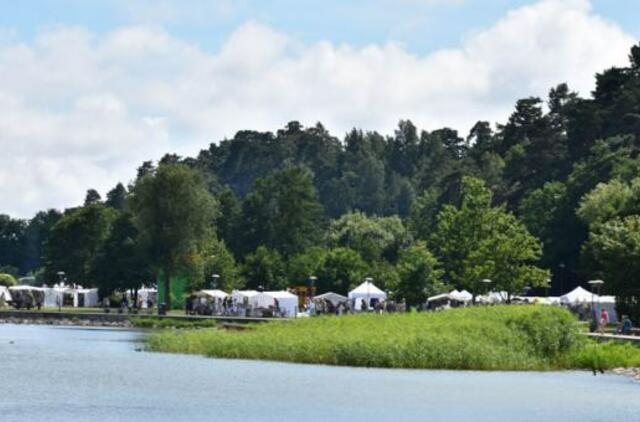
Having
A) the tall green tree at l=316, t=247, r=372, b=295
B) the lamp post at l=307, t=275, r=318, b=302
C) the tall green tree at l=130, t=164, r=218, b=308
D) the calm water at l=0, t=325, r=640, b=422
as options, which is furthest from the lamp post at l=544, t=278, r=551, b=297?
the calm water at l=0, t=325, r=640, b=422

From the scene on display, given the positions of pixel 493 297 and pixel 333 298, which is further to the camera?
pixel 333 298

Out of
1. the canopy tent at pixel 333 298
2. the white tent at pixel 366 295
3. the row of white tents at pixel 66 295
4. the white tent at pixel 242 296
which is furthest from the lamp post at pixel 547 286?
the row of white tents at pixel 66 295

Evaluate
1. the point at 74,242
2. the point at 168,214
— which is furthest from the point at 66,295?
the point at 168,214

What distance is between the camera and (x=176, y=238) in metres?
129

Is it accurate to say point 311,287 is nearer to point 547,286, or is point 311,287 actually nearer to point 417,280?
point 417,280

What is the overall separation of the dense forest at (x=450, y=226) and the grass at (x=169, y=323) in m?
15.3

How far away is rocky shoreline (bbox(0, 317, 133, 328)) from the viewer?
375 ft

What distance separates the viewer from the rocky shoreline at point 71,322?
375 feet

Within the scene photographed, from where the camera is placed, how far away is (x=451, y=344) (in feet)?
206

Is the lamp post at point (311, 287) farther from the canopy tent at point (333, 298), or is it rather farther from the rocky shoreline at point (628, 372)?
the rocky shoreline at point (628, 372)

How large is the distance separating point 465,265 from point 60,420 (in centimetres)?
6766

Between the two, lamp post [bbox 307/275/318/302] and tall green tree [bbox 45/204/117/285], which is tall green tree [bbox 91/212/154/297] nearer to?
tall green tree [bbox 45/204/117/285]

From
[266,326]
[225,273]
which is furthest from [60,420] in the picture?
[225,273]

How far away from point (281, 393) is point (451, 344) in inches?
534
